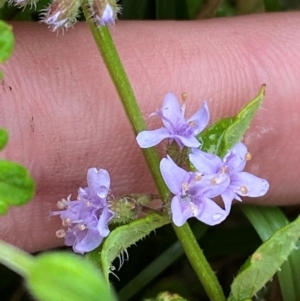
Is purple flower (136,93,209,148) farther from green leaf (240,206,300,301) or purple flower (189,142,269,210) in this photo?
green leaf (240,206,300,301)

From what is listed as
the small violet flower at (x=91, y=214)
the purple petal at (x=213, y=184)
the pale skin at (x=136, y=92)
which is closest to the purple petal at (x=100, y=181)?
the small violet flower at (x=91, y=214)

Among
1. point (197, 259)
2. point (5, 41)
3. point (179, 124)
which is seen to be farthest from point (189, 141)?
point (5, 41)

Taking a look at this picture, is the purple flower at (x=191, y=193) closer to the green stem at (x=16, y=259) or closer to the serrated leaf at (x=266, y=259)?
the serrated leaf at (x=266, y=259)

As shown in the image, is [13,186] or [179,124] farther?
[179,124]

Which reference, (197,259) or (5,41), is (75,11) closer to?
(5,41)

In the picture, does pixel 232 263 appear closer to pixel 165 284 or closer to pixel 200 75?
pixel 165 284

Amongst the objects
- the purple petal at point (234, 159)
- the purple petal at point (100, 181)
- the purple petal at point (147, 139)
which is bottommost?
the purple petal at point (100, 181)

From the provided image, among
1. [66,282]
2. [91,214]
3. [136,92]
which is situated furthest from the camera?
[136,92]

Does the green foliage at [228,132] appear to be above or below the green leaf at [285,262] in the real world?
above
